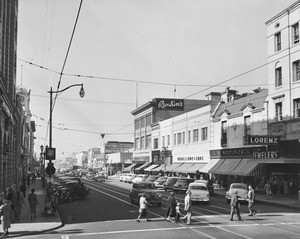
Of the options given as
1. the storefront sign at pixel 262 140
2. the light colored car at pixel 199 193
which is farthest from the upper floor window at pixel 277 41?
the light colored car at pixel 199 193

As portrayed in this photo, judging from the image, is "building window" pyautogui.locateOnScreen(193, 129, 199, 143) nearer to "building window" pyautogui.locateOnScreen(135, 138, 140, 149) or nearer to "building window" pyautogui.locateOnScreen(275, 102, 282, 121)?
"building window" pyautogui.locateOnScreen(275, 102, 282, 121)

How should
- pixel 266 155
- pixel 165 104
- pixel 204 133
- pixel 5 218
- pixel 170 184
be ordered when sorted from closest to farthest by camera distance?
pixel 5 218 → pixel 266 155 → pixel 170 184 → pixel 204 133 → pixel 165 104

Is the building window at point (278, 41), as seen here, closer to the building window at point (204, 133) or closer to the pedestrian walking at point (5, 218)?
the building window at point (204, 133)

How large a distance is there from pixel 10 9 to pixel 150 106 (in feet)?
148

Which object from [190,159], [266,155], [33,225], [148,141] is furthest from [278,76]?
[148,141]

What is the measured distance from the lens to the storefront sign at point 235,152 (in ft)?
137

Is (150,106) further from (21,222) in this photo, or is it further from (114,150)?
(114,150)

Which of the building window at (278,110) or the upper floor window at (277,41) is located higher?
the upper floor window at (277,41)

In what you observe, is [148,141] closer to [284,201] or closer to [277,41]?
[277,41]

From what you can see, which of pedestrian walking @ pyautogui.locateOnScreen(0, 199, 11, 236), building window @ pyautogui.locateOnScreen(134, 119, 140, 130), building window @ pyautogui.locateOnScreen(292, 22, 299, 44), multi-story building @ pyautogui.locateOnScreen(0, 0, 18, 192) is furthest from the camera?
building window @ pyautogui.locateOnScreen(134, 119, 140, 130)

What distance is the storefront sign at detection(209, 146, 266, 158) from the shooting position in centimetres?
4188

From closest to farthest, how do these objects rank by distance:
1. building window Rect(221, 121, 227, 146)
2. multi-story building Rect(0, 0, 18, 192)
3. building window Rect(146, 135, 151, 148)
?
multi-story building Rect(0, 0, 18, 192), building window Rect(221, 121, 227, 146), building window Rect(146, 135, 151, 148)

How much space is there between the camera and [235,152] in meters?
45.2

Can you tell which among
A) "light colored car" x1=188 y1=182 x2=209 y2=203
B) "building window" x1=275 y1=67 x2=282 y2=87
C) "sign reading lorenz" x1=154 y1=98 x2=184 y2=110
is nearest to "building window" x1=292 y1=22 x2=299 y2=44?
"building window" x1=275 y1=67 x2=282 y2=87
